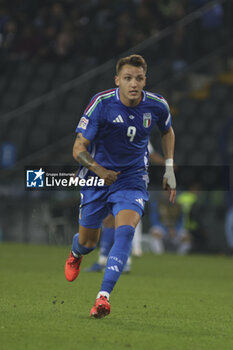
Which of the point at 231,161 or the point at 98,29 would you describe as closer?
the point at 231,161

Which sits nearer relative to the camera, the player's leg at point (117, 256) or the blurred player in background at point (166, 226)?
the player's leg at point (117, 256)

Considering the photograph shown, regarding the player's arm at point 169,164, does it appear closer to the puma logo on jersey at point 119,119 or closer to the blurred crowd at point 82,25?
the puma logo on jersey at point 119,119

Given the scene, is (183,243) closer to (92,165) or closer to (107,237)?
(107,237)

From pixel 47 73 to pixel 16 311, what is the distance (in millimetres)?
12680

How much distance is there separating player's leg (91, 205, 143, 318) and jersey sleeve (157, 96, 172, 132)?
31.9 inches

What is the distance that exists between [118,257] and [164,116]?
4.24 ft

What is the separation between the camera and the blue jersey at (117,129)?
5.77m

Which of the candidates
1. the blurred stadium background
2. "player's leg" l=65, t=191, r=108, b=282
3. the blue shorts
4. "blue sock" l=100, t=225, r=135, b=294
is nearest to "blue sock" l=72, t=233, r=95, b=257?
"player's leg" l=65, t=191, r=108, b=282

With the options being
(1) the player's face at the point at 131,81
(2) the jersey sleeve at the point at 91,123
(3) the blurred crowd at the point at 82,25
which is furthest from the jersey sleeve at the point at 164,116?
(3) the blurred crowd at the point at 82,25

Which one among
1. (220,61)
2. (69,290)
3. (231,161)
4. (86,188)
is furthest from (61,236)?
(86,188)

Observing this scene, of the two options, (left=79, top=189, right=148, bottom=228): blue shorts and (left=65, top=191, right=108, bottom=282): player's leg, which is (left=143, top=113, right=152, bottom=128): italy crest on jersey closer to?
(left=79, top=189, right=148, bottom=228): blue shorts

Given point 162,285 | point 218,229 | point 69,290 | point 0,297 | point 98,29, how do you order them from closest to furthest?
point 0,297 → point 69,290 → point 162,285 → point 218,229 → point 98,29

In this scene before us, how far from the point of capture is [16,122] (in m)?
14.3

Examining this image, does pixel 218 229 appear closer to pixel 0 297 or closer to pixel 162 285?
pixel 162 285
